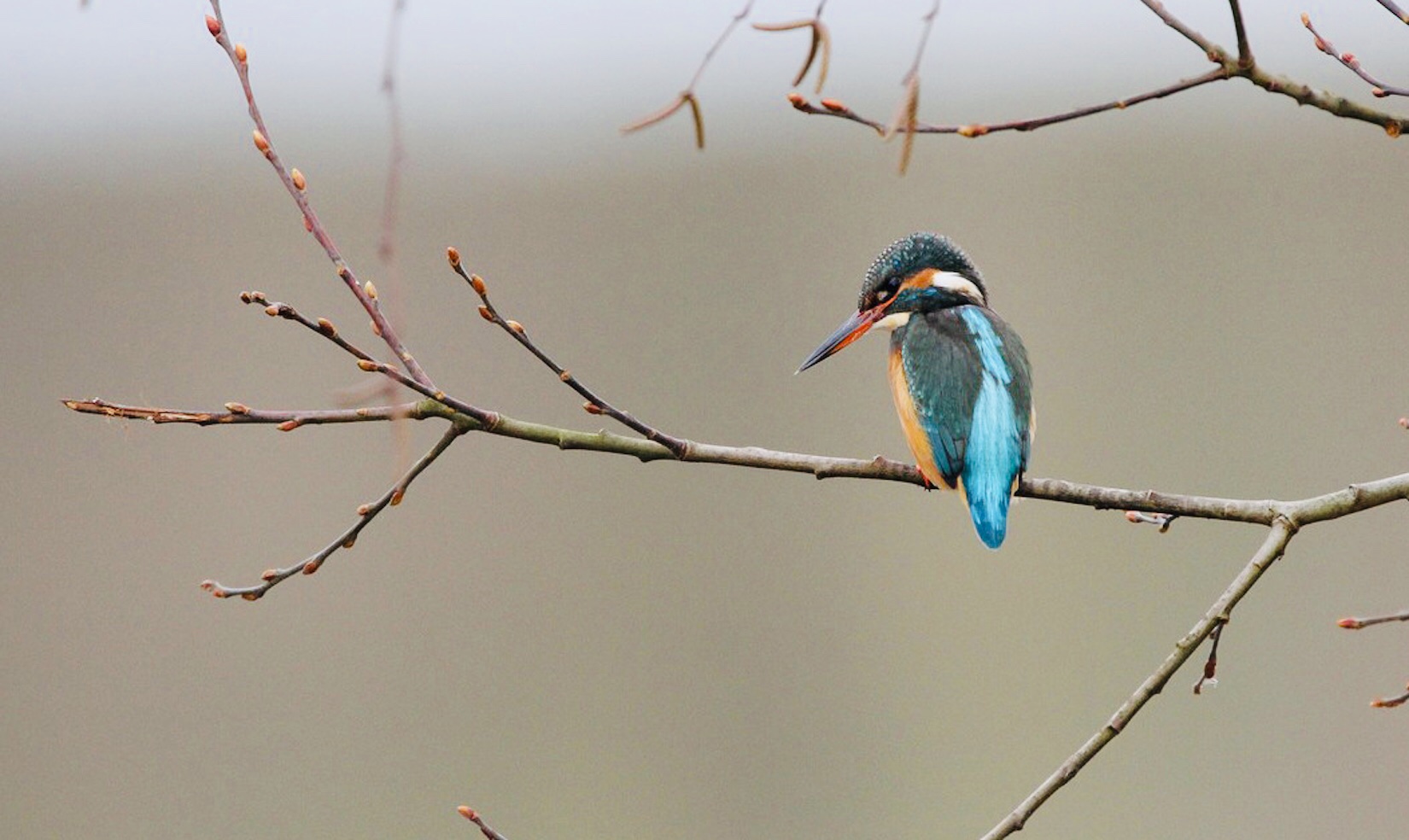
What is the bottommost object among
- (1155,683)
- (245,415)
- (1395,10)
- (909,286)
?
(1155,683)

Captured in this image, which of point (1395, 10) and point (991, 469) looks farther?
point (991, 469)

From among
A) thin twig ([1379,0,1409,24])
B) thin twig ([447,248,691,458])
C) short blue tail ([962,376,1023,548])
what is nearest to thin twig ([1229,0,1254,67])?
thin twig ([1379,0,1409,24])

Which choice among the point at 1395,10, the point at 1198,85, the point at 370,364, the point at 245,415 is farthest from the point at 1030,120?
the point at 245,415

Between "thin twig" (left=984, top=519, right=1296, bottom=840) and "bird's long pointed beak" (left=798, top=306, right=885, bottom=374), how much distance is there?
0.74 m

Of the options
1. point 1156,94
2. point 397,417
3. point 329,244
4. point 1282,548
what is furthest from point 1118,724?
point 329,244

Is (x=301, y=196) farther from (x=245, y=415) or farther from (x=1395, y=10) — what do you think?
(x=1395, y=10)

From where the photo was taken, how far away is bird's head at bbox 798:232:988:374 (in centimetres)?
192

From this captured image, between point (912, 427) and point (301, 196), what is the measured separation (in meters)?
0.91

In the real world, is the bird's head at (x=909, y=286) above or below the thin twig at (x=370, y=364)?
above

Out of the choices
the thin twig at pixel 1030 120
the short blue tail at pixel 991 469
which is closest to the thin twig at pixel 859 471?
the short blue tail at pixel 991 469

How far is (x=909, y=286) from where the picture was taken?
6.37 feet

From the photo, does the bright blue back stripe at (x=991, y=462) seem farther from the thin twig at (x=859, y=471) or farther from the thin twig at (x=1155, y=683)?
the thin twig at (x=1155, y=683)

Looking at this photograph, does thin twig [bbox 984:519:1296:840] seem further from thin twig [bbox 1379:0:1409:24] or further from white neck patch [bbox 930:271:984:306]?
white neck patch [bbox 930:271:984:306]

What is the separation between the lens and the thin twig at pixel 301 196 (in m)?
1.07
